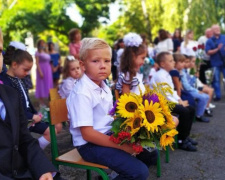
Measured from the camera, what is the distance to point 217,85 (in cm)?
802

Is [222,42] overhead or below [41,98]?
overhead

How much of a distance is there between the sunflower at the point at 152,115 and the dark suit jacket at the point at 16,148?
0.71m

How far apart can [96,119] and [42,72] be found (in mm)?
5985

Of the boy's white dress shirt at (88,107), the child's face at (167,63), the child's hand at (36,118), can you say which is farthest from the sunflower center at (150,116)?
the child's face at (167,63)

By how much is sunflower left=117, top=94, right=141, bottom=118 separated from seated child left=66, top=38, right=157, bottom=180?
259 millimetres

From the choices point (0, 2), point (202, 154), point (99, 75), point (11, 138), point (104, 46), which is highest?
point (0, 2)

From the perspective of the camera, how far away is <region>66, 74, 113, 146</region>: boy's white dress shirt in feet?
7.28

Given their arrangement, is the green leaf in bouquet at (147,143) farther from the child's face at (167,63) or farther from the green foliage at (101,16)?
the green foliage at (101,16)

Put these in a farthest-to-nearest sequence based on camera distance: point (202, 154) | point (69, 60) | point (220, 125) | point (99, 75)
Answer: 1. point (220, 125)
2. point (69, 60)
3. point (202, 154)
4. point (99, 75)

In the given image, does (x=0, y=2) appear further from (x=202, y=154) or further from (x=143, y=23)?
(x=143, y=23)

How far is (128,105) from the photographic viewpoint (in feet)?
6.75

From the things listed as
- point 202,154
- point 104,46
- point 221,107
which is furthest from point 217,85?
point 104,46

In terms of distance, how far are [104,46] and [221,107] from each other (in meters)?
5.64

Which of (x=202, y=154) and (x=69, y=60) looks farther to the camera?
(x=69, y=60)
